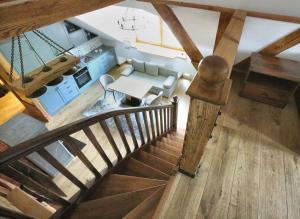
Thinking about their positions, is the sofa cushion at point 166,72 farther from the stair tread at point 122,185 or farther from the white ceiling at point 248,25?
the stair tread at point 122,185

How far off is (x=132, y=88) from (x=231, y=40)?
3814mm

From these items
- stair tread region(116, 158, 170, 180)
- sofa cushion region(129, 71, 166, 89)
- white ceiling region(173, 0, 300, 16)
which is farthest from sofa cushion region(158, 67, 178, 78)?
stair tread region(116, 158, 170, 180)

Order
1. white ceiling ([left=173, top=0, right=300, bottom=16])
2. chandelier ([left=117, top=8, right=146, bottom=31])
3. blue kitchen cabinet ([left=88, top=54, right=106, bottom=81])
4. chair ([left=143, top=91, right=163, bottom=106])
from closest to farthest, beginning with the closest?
white ceiling ([left=173, top=0, right=300, bottom=16])
chandelier ([left=117, top=8, right=146, bottom=31])
chair ([left=143, top=91, right=163, bottom=106])
blue kitchen cabinet ([left=88, top=54, right=106, bottom=81])

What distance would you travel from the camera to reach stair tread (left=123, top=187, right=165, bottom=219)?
1145mm

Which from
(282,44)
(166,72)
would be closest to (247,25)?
(282,44)

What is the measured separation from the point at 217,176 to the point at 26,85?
1.97 metres

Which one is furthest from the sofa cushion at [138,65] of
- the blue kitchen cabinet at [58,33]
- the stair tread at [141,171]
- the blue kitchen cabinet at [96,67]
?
the stair tread at [141,171]

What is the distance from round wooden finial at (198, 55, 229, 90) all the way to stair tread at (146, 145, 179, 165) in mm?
1585

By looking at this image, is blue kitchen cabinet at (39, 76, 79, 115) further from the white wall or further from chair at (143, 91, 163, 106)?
the white wall

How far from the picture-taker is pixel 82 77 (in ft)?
18.9

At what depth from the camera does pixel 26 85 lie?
5.39 feet

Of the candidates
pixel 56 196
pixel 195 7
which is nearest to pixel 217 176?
pixel 56 196

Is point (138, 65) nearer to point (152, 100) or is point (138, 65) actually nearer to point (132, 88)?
point (132, 88)

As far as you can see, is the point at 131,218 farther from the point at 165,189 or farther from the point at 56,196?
the point at 56,196
